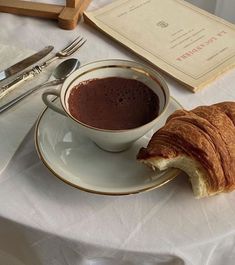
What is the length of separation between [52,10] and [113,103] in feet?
1.22

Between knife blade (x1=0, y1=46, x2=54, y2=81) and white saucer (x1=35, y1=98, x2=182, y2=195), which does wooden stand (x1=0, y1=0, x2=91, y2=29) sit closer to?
knife blade (x1=0, y1=46, x2=54, y2=81)

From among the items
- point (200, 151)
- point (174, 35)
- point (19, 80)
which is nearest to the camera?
point (200, 151)

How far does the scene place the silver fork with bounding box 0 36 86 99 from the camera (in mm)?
629

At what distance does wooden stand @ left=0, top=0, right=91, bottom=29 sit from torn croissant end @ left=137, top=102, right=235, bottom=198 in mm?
375

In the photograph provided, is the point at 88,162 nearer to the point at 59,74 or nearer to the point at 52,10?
the point at 59,74

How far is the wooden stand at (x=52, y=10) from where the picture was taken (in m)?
0.78

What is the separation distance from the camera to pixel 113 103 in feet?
1.68

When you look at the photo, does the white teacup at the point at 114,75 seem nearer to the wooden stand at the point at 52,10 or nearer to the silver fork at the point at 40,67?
the silver fork at the point at 40,67

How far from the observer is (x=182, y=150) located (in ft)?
1.54

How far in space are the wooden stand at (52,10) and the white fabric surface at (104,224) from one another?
1.06ft

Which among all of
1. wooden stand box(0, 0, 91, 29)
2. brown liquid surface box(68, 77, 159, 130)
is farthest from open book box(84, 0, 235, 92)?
brown liquid surface box(68, 77, 159, 130)

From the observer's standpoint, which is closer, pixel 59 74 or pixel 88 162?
pixel 88 162

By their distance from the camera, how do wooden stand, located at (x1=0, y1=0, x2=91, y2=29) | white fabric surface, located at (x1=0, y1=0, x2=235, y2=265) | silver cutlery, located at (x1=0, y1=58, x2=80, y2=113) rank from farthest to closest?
wooden stand, located at (x1=0, y1=0, x2=91, y2=29), silver cutlery, located at (x1=0, y1=58, x2=80, y2=113), white fabric surface, located at (x1=0, y1=0, x2=235, y2=265)

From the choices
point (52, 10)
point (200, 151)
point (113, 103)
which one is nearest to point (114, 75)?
point (113, 103)
